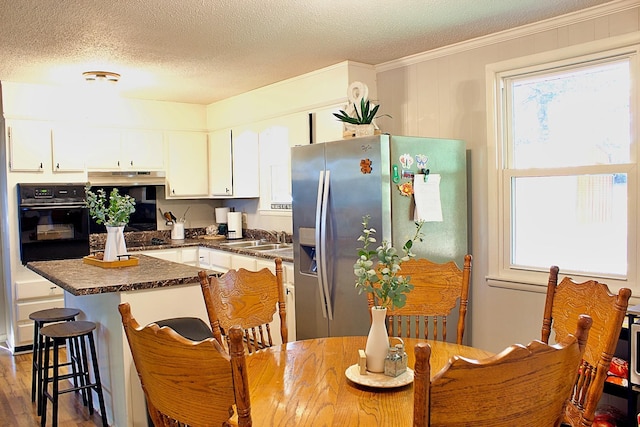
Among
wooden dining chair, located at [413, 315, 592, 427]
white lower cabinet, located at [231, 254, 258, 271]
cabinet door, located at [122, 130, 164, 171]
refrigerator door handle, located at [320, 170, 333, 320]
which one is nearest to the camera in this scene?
wooden dining chair, located at [413, 315, 592, 427]

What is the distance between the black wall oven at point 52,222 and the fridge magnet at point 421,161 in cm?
320

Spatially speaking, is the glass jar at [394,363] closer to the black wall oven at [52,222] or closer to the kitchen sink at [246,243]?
the kitchen sink at [246,243]

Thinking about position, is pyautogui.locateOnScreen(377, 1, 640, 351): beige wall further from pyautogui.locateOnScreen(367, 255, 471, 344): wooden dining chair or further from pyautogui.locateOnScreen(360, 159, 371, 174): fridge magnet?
pyautogui.locateOnScreen(367, 255, 471, 344): wooden dining chair

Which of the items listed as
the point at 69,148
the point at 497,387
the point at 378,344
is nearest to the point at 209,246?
the point at 69,148

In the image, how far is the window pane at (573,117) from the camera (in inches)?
115

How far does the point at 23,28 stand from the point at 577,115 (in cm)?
322

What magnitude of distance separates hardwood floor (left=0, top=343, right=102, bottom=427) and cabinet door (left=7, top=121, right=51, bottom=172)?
1.70m

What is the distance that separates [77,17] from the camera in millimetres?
2936

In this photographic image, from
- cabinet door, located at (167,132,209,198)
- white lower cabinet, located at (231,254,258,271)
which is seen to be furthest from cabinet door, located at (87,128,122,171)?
white lower cabinet, located at (231,254,258,271)

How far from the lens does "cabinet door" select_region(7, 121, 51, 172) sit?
465cm

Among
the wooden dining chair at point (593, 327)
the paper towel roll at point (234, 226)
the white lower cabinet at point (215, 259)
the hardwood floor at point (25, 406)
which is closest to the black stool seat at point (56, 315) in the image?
the hardwood floor at point (25, 406)

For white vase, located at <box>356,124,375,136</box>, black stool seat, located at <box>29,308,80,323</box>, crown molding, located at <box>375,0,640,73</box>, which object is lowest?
black stool seat, located at <box>29,308,80,323</box>

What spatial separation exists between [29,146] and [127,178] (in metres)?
1.01

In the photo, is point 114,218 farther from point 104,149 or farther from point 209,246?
point 104,149
